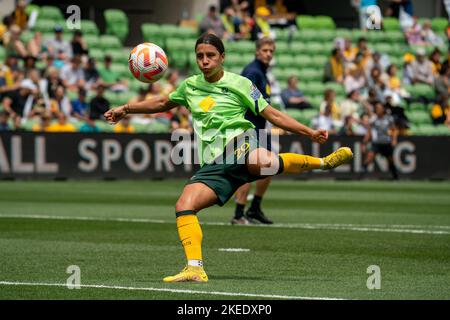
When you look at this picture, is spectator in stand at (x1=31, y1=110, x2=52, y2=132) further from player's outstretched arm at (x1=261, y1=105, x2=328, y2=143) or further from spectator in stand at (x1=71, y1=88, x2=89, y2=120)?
player's outstretched arm at (x1=261, y1=105, x2=328, y2=143)

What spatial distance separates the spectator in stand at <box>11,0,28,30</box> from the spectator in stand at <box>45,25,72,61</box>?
844mm

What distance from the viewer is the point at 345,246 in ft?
42.8

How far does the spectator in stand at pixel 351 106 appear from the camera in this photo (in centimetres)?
3148

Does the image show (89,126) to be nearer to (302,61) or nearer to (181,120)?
(181,120)

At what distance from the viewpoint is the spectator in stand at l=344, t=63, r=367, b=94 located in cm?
3334

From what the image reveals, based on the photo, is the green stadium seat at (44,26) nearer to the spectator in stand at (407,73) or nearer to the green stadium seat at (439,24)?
the spectator in stand at (407,73)

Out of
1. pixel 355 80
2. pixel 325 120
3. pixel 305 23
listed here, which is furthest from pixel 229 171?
pixel 305 23

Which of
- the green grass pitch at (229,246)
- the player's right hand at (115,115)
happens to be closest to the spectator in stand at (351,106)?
the green grass pitch at (229,246)

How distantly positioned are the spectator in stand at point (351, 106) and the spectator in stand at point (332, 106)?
0.14 metres

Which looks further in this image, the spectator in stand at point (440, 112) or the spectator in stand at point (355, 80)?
the spectator in stand at point (440, 112)

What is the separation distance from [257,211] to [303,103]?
51.9ft

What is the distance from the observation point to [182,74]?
32.7 m

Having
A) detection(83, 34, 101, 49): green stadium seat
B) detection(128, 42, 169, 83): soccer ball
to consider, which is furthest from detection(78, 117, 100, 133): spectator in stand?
detection(128, 42, 169, 83): soccer ball
